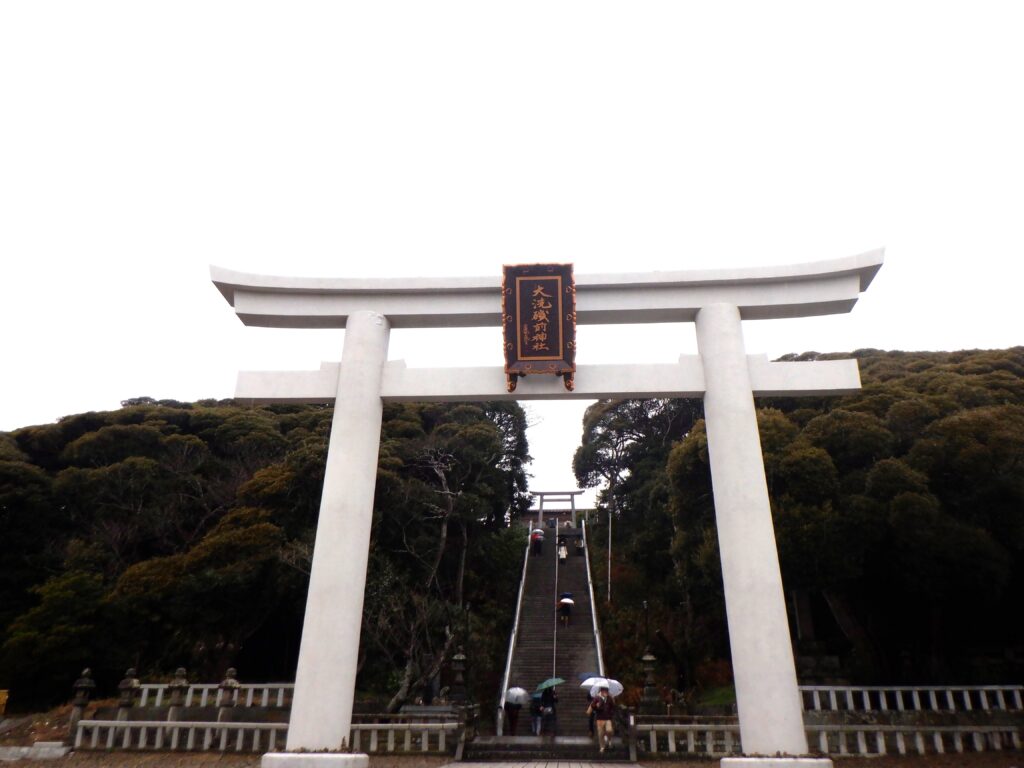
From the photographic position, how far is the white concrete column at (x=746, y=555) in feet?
20.5

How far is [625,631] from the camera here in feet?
56.3

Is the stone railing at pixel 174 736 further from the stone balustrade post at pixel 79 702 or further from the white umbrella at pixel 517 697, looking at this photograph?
the white umbrella at pixel 517 697

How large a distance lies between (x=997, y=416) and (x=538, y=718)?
8.98 m

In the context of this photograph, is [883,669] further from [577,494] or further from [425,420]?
[577,494]

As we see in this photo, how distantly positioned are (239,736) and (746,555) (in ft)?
26.0

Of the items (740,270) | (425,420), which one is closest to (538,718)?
(740,270)

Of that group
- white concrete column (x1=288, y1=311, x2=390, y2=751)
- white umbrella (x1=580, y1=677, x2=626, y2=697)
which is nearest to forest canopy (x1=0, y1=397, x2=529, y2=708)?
white umbrella (x1=580, y1=677, x2=626, y2=697)

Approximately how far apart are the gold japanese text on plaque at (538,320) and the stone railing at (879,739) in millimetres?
5553

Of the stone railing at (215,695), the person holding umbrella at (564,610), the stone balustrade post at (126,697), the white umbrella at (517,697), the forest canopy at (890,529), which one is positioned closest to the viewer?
the forest canopy at (890,529)

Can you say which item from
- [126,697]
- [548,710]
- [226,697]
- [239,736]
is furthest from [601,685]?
[126,697]

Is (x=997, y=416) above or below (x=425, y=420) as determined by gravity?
below

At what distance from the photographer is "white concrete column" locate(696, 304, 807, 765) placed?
20.5ft

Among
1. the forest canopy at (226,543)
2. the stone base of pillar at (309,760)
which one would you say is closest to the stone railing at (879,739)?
the forest canopy at (226,543)

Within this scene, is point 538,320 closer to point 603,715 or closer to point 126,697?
point 603,715
